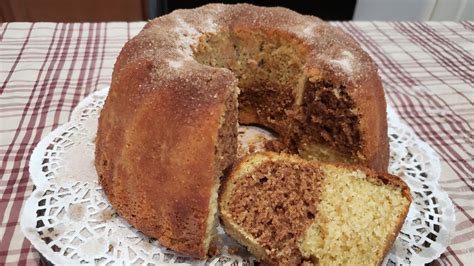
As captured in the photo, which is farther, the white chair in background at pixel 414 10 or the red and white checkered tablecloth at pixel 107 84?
the white chair in background at pixel 414 10

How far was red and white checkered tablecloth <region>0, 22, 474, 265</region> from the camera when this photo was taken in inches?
80.5

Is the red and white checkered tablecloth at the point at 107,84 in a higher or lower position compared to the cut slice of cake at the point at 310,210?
lower

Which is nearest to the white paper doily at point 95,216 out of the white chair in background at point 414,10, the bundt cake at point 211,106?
the bundt cake at point 211,106

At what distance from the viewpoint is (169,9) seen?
4.44 m

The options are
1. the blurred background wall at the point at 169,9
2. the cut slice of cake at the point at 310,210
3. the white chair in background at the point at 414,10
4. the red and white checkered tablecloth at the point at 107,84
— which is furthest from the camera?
the white chair in background at the point at 414,10

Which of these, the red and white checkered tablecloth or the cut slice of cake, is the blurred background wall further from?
the cut slice of cake

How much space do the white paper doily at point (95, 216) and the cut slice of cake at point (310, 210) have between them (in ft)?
→ 0.37

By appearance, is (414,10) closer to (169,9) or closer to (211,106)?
(169,9)

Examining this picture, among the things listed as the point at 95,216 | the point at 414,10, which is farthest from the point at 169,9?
the point at 95,216

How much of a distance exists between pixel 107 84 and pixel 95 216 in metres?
1.31

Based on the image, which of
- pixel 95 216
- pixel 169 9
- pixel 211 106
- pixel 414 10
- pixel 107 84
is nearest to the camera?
pixel 211 106

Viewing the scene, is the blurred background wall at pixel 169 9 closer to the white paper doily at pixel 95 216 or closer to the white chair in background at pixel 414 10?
the white chair in background at pixel 414 10

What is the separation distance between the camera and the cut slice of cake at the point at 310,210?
5.29 feet

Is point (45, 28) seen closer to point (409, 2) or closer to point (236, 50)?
point (236, 50)
